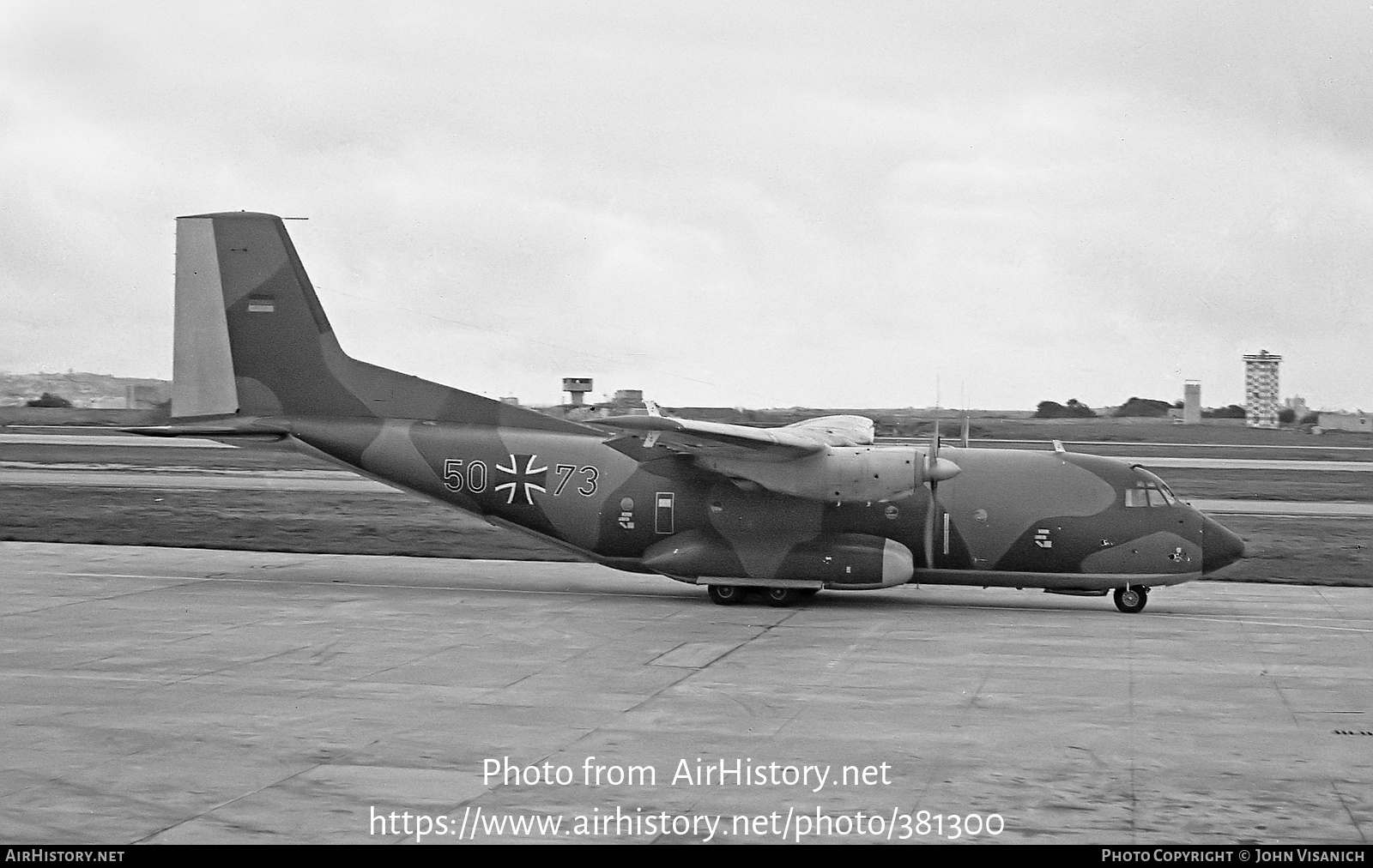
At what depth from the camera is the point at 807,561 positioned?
21859mm

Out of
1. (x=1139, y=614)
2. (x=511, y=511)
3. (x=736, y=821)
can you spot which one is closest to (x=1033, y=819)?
(x=736, y=821)

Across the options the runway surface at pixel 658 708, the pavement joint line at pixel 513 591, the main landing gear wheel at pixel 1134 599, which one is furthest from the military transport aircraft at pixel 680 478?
the runway surface at pixel 658 708

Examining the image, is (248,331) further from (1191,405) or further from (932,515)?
(1191,405)

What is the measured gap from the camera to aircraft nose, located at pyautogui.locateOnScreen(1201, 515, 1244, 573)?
850 inches

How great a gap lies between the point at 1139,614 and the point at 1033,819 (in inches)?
491

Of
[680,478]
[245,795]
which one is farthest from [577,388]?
[245,795]

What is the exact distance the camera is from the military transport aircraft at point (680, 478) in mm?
21594

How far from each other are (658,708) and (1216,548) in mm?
11912

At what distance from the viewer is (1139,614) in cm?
2161

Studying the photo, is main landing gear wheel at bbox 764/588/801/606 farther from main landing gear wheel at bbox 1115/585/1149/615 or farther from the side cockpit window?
the side cockpit window

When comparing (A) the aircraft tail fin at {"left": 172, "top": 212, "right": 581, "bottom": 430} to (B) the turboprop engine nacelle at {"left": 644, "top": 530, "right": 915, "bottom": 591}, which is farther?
(A) the aircraft tail fin at {"left": 172, "top": 212, "right": 581, "bottom": 430}

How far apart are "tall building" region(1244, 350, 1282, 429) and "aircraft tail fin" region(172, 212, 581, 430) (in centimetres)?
9391

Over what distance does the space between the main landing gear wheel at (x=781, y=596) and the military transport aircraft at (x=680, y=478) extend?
1.2 inches

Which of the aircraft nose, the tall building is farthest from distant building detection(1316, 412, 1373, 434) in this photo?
the aircraft nose
